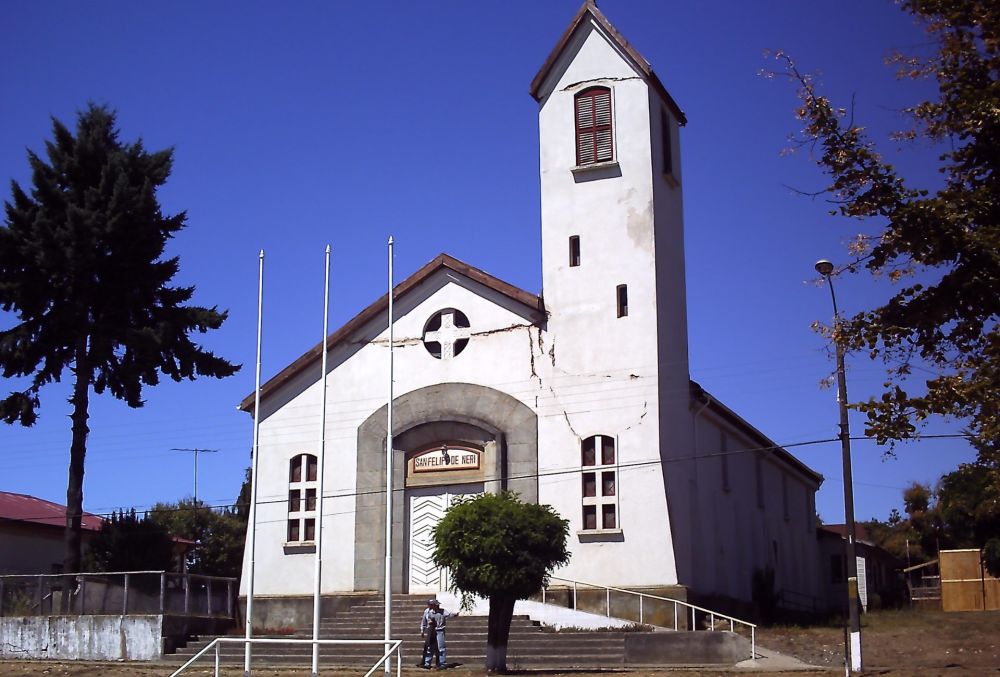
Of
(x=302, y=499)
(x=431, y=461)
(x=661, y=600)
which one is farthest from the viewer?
(x=302, y=499)

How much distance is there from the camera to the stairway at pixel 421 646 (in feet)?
86.5

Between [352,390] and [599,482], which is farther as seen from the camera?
[352,390]

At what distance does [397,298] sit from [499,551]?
1327 cm

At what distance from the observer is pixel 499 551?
23.3 meters

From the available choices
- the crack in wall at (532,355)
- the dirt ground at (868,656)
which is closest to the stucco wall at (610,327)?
the crack in wall at (532,355)

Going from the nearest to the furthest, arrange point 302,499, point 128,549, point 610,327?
point 610,327, point 302,499, point 128,549

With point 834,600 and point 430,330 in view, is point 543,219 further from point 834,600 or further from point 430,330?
point 834,600

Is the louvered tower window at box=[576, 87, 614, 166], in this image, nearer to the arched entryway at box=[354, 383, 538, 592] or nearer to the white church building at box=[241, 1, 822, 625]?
the white church building at box=[241, 1, 822, 625]

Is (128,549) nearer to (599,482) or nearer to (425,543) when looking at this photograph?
(425,543)

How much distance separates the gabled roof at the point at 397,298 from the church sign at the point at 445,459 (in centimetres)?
422

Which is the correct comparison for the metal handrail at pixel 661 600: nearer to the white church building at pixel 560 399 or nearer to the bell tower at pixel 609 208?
the white church building at pixel 560 399

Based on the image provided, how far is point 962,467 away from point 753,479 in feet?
89.3

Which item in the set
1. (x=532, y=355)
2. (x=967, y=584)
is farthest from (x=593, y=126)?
(x=967, y=584)

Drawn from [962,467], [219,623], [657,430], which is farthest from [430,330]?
[962,467]
